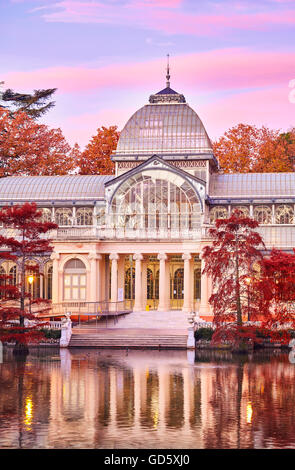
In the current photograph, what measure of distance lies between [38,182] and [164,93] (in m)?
12.5

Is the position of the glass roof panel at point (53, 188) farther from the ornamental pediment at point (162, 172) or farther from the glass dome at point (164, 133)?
A: the ornamental pediment at point (162, 172)

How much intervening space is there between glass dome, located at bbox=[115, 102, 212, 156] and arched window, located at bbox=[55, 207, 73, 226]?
597cm

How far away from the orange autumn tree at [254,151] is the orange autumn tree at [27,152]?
15.6 m

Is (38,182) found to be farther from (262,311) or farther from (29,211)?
(262,311)

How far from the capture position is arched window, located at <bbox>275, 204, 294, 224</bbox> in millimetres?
65125

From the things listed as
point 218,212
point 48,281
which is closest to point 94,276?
point 48,281

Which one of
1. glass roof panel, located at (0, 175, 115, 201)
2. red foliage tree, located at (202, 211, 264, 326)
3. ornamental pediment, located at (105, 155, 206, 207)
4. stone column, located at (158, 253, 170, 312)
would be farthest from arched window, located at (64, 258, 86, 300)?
red foliage tree, located at (202, 211, 264, 326)

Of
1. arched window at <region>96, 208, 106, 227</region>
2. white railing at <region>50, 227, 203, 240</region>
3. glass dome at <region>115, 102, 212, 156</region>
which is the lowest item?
white railing at <region>50, 227, 203, 240</region>

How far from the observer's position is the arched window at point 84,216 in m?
67.9

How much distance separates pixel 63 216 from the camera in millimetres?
68250

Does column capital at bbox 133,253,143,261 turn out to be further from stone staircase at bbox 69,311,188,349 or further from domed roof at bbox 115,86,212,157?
domed roof at bbox 115,86,212,157

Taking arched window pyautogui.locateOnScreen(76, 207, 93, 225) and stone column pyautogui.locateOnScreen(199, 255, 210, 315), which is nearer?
stone column pyautogui.locateOnScreen(199, 255, 210, 315)

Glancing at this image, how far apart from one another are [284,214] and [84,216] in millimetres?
15365

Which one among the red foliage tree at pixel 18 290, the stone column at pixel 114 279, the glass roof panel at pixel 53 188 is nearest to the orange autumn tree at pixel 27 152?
the glass roof panel at pixel 53 188
